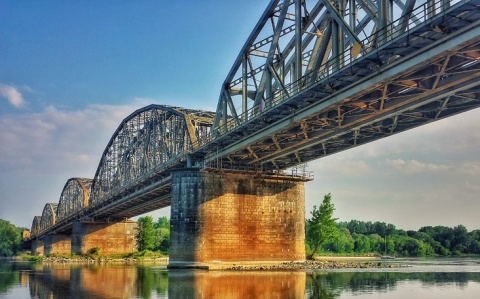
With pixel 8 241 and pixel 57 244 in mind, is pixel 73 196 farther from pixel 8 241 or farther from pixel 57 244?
pixel 8 241

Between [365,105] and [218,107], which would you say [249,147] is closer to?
[218,107]

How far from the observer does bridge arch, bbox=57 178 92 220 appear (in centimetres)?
13738

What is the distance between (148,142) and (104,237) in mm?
37457

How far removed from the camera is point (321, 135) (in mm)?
42969

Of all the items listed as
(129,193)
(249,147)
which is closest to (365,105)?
(249,147)

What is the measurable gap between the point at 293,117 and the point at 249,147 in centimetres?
1060

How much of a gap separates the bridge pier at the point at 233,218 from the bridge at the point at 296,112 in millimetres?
102

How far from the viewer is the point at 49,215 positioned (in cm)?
18875

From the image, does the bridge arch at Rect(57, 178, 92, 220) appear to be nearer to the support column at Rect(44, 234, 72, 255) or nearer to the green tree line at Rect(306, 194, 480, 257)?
the support column at Rect(44, 234, 72, 255)

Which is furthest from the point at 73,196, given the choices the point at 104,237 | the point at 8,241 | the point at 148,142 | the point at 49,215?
the point at 148,142

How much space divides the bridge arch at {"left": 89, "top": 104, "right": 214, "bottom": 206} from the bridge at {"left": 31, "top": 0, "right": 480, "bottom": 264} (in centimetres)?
36

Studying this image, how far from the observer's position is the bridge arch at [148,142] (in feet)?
Result: 219

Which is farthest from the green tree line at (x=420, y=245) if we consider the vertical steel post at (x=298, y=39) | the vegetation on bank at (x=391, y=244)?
the vertical steel post at (x=298, y=39)

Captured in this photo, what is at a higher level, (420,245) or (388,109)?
(388,109)
